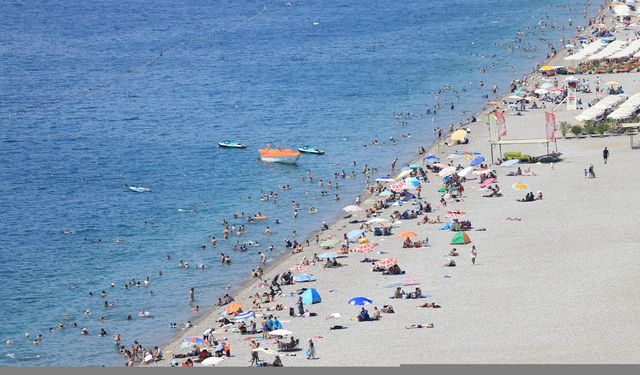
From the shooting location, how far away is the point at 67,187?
8150 cm

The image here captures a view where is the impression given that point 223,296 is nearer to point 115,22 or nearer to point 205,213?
point 205,213

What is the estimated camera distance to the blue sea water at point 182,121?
203 ft

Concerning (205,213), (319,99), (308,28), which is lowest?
(205,213)

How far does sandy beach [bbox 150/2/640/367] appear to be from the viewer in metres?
44.5

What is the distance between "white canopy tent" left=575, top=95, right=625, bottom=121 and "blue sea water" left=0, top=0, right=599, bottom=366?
11595mm

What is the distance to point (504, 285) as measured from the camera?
5219 centimetres

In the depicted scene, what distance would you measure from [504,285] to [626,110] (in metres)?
29.8

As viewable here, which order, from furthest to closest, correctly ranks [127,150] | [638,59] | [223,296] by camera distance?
1. [638,59]
2. [127,150]
3. [223,296]

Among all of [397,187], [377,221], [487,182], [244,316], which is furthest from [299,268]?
[487,182]

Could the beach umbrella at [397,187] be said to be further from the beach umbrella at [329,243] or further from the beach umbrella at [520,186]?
the beach umbrella at [329,243]

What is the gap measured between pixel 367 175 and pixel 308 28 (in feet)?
253

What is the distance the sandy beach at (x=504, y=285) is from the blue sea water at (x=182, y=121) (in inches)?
243

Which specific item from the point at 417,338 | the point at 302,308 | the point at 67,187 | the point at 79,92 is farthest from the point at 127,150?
the point at 417,338

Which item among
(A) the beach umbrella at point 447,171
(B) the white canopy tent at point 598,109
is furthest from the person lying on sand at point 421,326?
(B) the white canopy tent at point 598,109
